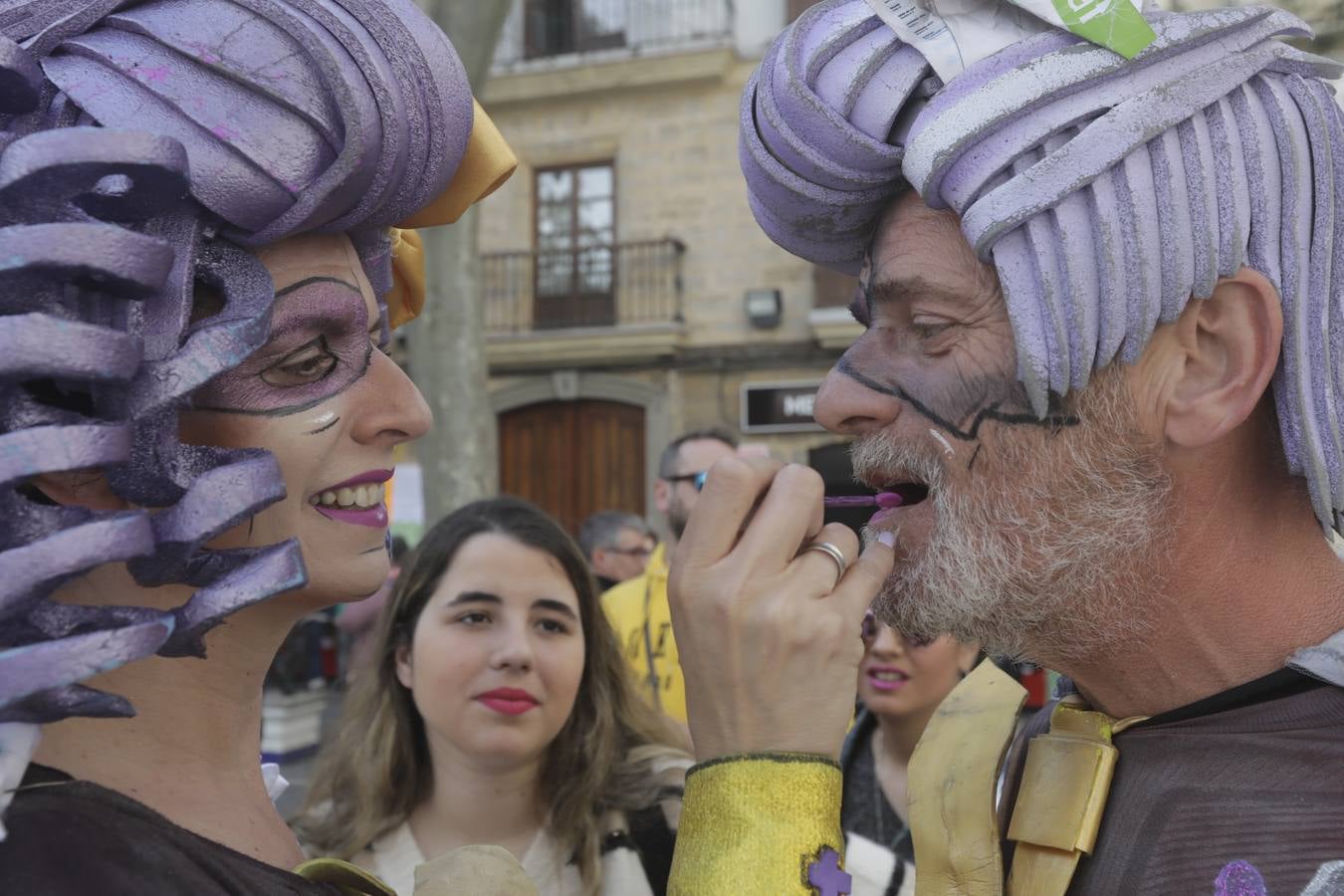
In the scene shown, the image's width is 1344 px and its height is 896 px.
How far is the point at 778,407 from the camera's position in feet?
41.9

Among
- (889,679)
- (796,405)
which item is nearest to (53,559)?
(889,679)

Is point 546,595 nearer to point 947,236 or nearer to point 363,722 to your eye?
Answer: point 363,722

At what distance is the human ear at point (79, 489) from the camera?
1.13m

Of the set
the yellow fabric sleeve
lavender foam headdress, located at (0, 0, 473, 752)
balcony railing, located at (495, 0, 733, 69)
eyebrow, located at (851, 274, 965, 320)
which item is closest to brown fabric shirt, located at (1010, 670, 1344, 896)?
the yellow fabric sleeve

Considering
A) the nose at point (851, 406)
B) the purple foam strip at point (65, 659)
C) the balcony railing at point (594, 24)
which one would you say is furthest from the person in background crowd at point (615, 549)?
the balcony railing at point (594, 24)

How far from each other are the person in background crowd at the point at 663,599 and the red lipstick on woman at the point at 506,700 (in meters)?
1.05

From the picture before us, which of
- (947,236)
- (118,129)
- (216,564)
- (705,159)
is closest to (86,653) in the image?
(216,564)

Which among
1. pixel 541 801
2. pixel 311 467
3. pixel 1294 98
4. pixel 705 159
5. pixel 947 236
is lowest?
pixel 541 801

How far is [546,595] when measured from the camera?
8.19 feet

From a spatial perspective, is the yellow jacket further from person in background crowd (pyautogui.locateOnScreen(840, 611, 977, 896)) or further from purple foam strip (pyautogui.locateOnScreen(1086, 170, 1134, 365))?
purple foam strip (pyautogui.locateOnScreen(1086, 170, 1134, 365))

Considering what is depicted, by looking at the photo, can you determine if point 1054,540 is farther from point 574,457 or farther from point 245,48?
point 574,457

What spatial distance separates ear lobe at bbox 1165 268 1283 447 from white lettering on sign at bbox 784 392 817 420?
10999 millimetres

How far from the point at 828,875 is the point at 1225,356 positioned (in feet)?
2.73

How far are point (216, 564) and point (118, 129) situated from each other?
45cm
